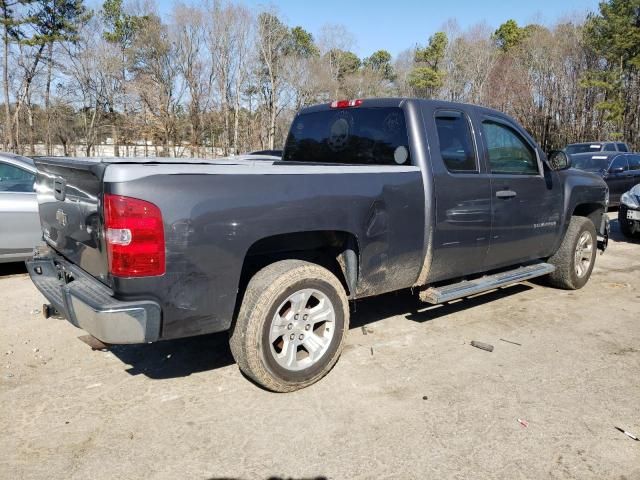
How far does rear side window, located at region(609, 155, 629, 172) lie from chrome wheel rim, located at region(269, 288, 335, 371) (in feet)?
42.1

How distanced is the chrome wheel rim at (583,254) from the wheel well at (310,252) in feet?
11.4

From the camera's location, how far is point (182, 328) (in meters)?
2.93

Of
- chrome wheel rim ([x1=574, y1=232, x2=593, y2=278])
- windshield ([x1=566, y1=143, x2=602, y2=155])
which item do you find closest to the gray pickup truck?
chrome wheel rim ([x1=574, y1=232, x2=593, y2=278])

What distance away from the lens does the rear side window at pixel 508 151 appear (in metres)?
4.64

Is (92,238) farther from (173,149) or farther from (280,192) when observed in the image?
(173,149)

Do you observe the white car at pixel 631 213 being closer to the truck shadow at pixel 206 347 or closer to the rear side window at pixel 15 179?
the truck shadow at pixel 206 347

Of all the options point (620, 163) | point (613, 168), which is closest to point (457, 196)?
point (613, 168)

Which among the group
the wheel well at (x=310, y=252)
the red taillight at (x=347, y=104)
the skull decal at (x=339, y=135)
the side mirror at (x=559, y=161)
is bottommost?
the wheel well at (x=310, y=252)

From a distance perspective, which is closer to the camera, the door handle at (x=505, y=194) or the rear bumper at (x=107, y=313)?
the rear bumper at (x=107, y=313)

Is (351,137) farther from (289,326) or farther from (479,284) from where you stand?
(289,326)

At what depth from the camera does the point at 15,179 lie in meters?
6.53

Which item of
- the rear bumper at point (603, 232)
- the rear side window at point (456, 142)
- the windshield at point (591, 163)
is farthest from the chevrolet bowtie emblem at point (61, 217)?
the windshield at point (591, 163)

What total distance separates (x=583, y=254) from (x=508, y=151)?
6.80ft

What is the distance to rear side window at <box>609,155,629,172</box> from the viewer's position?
13674 mm
